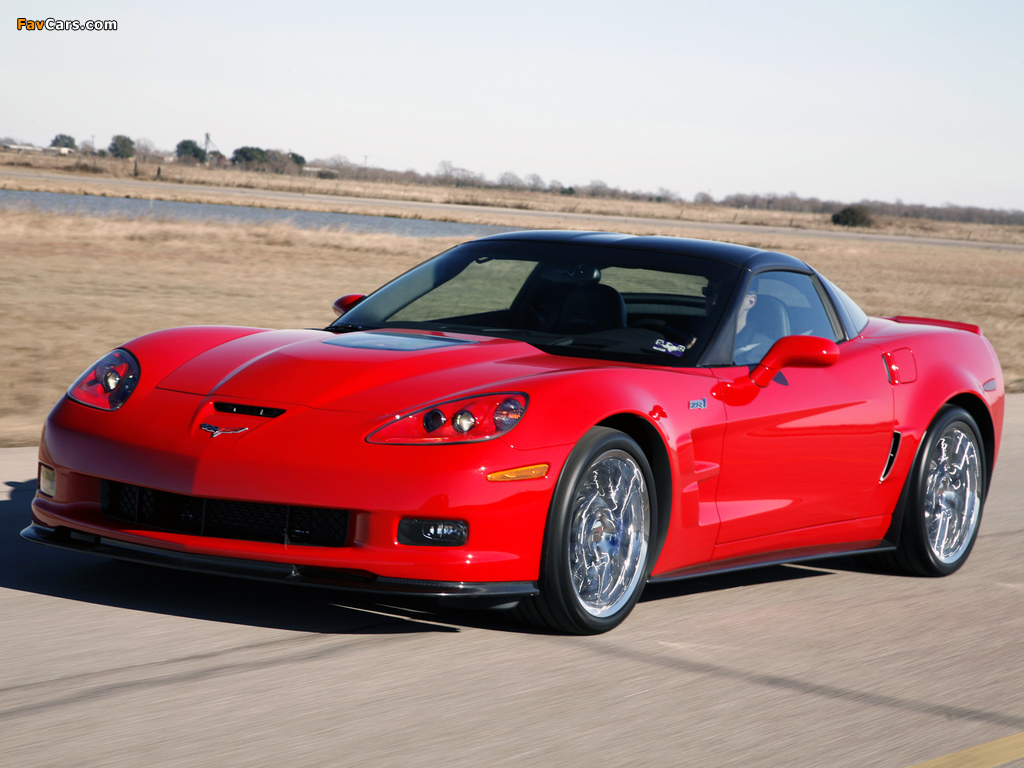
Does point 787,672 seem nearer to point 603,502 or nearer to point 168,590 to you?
point 603,502

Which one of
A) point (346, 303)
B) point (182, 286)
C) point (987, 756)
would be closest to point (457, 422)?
point (987, 756)

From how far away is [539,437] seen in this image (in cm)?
411

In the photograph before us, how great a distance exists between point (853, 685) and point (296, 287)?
55.5 feet

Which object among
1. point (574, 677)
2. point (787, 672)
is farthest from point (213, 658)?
point (787, 672)

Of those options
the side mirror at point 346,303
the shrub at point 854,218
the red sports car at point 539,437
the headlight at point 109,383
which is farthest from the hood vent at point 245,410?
the shrub at point 854,218

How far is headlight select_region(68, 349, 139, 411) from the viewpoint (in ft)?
14.7

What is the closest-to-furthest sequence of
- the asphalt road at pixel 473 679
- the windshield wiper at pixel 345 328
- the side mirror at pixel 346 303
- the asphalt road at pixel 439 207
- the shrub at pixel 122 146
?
the asphalt road at pixel 473 679, the windshield wiper at pixel 345 328, the side mirror at pixel 346 303, the asphalt road at pixel 439 207, the shrub at pixel 122 146

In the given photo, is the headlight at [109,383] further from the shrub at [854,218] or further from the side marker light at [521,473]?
the shrub at [854,218]

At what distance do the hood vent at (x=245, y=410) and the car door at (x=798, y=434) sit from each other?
5.55 ft

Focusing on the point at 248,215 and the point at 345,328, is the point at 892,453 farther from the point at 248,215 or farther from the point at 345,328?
the point at 248,215

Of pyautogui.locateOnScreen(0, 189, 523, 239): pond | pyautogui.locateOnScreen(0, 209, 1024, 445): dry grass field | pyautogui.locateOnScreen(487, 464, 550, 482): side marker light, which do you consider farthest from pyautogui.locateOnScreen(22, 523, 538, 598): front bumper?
pyautogui.locateOnScreen(0, 189, 523, 239): pond

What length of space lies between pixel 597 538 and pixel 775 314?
5.45 ft

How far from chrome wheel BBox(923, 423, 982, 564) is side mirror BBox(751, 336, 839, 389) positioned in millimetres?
1137

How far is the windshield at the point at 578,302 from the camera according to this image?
201 inches
